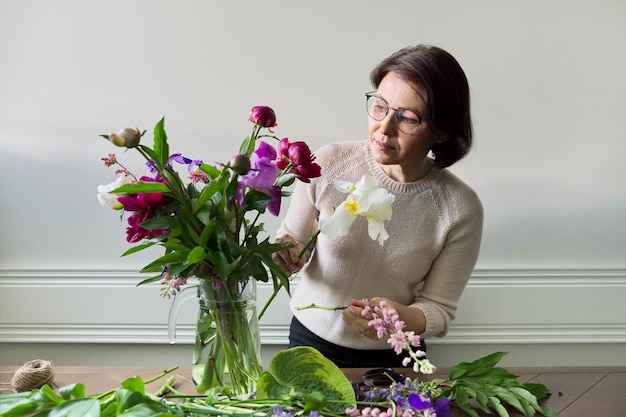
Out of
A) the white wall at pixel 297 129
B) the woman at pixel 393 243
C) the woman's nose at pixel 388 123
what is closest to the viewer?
the woman's nose at pixel 388 123

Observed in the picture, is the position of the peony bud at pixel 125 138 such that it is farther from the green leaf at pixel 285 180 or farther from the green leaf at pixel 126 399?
the green leaf at pixel 126 399

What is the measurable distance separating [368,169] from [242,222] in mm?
701

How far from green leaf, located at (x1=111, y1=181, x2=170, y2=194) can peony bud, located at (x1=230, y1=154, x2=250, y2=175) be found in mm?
119

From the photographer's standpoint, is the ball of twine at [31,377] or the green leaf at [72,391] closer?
the green leaf at [72,391]

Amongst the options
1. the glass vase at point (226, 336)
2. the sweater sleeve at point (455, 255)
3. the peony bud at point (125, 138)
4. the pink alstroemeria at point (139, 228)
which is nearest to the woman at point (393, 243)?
the sweater sleeve at point (455, 255)

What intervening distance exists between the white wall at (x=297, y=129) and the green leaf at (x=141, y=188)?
3.83ft

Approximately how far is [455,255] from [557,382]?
422 mm

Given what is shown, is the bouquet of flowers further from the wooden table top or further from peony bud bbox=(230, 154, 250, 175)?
the wooden table top

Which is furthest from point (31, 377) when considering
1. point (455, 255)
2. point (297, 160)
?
point (455, 255)

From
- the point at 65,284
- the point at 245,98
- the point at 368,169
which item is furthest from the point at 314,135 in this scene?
the point at 65,284

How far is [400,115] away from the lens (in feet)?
5.09

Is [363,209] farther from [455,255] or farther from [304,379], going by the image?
[455,255]

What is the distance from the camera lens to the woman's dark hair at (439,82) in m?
1.57

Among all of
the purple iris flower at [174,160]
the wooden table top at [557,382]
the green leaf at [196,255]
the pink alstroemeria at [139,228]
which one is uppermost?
the purple iris flower at [174,160]
